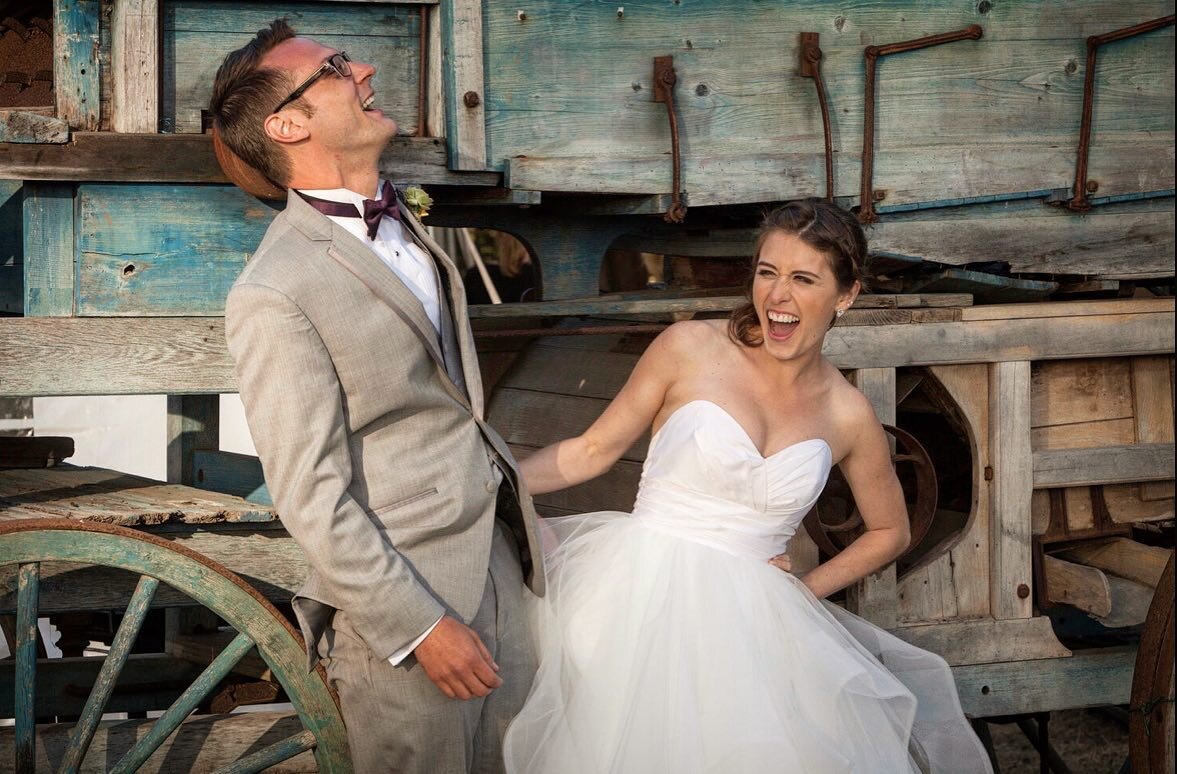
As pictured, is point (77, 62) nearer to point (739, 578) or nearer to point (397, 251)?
point (397, 251)

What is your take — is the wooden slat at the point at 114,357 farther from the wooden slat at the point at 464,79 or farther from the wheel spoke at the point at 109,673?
the wooden slat at the point at 464,79

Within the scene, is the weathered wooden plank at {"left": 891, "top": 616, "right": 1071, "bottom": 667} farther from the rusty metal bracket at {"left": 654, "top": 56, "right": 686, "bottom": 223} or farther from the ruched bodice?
the rusty metal bracket at {"left": 654, "top": 56, "right": 686, "bottom": 223}

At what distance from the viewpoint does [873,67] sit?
374 cm

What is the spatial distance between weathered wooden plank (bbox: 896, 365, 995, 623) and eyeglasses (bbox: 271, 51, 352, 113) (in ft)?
6.80

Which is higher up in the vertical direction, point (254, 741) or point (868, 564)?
point (868, 564)

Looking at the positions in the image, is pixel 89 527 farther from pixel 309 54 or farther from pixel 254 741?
pixel 309 54

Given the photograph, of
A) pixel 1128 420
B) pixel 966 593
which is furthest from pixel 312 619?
pixel 1128 420

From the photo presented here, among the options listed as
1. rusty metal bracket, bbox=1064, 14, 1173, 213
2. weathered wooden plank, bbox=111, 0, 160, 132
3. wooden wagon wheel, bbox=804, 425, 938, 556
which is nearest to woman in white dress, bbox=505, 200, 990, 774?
wooden wagon wheel, bbox=804, 425, 938, 556

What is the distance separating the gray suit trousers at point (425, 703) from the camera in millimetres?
2590

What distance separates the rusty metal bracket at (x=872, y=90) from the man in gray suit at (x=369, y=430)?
1502 mm

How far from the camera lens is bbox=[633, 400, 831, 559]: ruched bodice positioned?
10.2 ft

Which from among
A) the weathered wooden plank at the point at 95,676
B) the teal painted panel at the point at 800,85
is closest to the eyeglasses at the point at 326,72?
the teal painted panel at the point at 800,85

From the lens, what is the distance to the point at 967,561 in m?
3.93

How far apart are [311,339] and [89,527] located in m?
0.75
